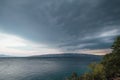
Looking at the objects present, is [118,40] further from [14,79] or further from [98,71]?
[14,79]

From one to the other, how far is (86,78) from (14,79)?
209 feet

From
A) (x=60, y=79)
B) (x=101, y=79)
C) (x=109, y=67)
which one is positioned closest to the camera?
(x=101, y=79)

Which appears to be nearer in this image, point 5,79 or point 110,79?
point 110,79

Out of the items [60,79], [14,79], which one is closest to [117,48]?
[60,79]

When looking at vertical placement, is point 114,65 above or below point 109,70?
above

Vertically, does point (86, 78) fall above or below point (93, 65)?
below

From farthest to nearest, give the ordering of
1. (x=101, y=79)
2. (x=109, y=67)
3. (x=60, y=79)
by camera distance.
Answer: (x=60, y=79)
(x=109, y=67)
(x=101, y=79)

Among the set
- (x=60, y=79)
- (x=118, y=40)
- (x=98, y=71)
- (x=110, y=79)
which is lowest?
(x=60, y=79)

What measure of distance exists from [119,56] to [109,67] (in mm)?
4996

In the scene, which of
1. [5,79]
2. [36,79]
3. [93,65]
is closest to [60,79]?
[36,79]

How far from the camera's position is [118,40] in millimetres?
43062

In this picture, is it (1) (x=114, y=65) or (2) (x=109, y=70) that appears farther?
(2) (x=109, y=70)

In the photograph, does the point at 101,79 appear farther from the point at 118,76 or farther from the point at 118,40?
the point at 118,40

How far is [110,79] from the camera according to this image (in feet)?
141
